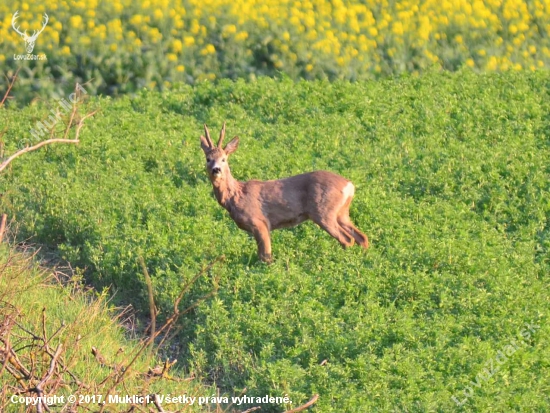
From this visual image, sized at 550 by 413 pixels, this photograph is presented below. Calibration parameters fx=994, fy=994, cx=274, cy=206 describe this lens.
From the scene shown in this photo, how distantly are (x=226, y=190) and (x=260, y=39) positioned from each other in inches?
217

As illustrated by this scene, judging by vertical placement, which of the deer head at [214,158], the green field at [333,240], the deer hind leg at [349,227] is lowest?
the green field at [333,240]

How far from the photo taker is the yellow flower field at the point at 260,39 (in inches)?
531

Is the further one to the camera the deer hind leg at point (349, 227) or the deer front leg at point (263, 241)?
the deer hind leg at point (349, 227)

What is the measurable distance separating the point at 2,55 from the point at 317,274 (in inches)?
268

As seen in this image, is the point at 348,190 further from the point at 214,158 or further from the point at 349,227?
the point at 214,158

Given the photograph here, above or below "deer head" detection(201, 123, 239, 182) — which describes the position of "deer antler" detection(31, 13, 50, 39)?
below

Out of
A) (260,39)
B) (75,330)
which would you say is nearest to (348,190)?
(75,330)

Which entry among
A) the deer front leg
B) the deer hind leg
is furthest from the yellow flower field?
the deer front leg

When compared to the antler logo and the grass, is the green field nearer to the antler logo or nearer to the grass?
the grass

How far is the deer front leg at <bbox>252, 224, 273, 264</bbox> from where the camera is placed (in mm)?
8867

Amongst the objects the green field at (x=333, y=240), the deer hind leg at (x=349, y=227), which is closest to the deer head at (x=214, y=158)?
the green field at (x=333, y=240)

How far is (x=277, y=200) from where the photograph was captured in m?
8.91

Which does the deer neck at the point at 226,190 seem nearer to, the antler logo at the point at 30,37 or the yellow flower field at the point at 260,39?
the yellow flower field at the point at 260,39

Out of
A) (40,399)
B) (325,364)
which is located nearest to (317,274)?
(325,364)
